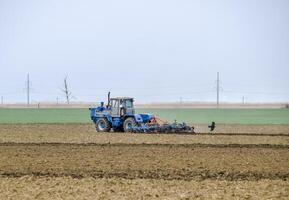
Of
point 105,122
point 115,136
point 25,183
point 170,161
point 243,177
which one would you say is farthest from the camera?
point 105,122

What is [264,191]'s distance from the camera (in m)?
16.2

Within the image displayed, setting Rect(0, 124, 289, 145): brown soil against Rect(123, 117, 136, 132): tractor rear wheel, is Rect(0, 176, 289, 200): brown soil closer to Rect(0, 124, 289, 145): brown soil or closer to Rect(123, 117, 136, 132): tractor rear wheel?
Rect(0, 124, 289, 145): brown soil

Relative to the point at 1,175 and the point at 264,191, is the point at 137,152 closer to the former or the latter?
the point at 1,175

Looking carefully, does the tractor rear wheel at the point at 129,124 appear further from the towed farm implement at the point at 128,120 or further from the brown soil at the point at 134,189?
the brown soil at the point at 134,189

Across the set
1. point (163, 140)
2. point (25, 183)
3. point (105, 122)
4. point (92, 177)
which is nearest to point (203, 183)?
point (92, 177)

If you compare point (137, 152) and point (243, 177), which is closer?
point (243, 177)

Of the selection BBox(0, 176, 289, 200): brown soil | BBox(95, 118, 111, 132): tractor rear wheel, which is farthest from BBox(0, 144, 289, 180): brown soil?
BBox(95, 118, 111, 132): tractor rear wheel

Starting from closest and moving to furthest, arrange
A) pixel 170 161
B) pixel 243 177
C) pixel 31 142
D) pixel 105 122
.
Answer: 1. pixel 243 177
2. pixel 170 161
3. pixel 31 142
4. pixel 105 122

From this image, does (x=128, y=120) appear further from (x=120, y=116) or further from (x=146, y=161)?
(x=146, y=161)

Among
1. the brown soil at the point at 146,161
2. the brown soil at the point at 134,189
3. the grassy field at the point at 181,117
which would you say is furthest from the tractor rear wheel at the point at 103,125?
the brown soil at the point at 134,189

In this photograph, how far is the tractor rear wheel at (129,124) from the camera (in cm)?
3862

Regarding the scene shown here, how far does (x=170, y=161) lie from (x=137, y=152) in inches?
137

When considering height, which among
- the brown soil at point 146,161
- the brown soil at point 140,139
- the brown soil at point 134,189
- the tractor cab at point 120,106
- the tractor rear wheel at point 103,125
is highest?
the tractor cab at point 120,106

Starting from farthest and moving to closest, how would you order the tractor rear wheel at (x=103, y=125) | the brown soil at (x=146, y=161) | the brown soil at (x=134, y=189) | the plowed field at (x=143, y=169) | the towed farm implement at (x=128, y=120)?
the tractor rear wheel at (x=103, y=125) < the towed farm implement at (x=128, y=120) < the brown soil at (x=146, y=161) < the plowed field at (x=143, y=169) < the brown soil at (x=134, y=189)
